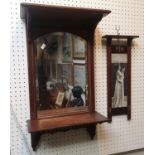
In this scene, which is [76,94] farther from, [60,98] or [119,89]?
[119,89]

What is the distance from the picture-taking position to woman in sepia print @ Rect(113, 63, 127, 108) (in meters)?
1.61

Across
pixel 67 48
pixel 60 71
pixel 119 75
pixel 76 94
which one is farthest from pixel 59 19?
pixel 119 75

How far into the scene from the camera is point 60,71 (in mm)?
1423

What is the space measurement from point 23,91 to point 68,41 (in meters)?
0.44

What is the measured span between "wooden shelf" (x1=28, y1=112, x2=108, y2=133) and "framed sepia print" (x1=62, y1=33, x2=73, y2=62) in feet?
1.27

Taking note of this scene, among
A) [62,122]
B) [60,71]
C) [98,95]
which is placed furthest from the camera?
[98,95]

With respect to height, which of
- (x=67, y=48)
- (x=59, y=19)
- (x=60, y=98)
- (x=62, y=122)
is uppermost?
(x=59, y=19)

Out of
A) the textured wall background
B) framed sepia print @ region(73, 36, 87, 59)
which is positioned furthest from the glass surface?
the textured wall background

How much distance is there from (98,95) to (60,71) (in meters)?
0.35

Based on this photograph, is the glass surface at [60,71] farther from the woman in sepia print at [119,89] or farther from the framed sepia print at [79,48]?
the woman in sepia print at [119,89]

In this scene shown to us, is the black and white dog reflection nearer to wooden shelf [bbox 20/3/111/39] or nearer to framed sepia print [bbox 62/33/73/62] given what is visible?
framed sepia print [bbox 62/33/73/62]
